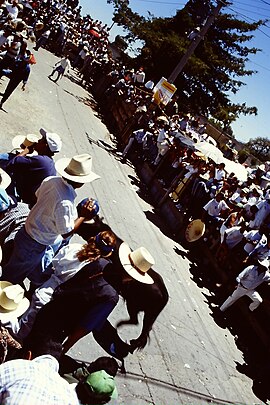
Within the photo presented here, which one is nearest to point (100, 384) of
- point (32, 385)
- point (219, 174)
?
point (32, 385)

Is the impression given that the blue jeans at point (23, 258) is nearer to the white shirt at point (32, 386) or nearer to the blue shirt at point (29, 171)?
the blue shirt at point (29, 171)

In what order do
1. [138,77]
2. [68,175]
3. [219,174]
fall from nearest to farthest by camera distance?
[68,175] → [219,174] → [138,77]

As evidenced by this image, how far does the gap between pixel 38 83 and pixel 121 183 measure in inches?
270

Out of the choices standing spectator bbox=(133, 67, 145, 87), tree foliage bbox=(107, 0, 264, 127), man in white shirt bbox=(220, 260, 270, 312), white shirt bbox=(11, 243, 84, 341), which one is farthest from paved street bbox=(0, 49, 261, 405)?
tree foliage bbox=(107, 0, 264, 127)

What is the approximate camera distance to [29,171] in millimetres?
4738

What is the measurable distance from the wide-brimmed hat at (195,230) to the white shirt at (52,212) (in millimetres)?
7248

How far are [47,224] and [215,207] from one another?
7919 millimetres

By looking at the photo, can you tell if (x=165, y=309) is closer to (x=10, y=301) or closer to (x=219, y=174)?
(x=10, y=301)

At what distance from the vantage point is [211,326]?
8.39 metres

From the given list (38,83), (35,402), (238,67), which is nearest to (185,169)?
(38,83)

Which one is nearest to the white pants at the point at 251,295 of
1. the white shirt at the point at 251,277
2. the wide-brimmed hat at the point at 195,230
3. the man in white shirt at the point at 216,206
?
the white shirt at the point at 251,277

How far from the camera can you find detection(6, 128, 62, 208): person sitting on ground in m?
4.68

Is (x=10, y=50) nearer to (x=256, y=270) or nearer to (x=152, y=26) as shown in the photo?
(x=256, y=270)

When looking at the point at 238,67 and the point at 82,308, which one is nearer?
the point at 82,308
